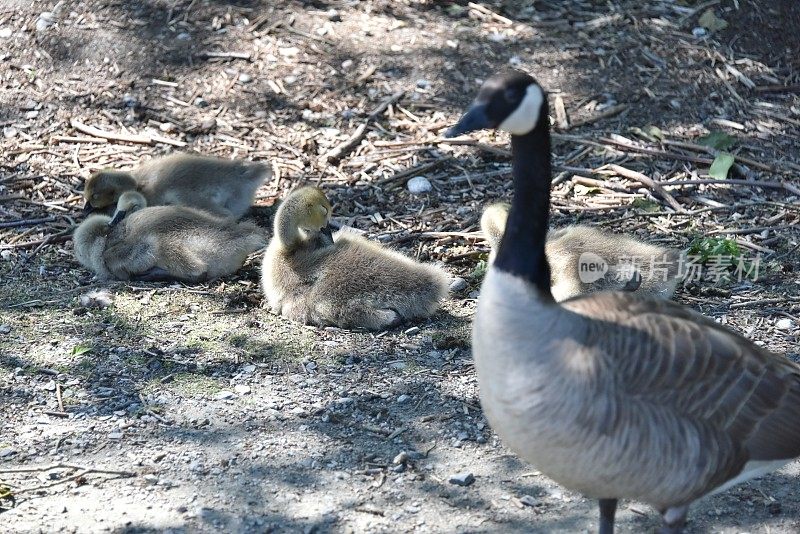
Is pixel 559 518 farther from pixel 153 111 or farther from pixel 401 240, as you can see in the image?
pixel 153 111

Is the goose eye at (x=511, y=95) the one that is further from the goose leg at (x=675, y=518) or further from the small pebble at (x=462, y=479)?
the small pebble at (x=462, y=479)

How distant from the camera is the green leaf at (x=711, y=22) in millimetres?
8531

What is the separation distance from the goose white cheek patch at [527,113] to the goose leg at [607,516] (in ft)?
4.47

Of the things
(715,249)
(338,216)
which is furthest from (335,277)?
(715,249)

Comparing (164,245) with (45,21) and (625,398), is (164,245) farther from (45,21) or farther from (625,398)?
(45,21)

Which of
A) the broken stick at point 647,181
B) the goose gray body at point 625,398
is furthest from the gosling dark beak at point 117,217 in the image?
the goose gray body at point 625,398

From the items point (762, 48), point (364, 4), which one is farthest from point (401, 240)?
point (762, 48)

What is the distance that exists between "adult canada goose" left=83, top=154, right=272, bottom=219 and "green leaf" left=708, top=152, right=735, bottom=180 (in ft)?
9.67

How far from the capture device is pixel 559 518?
13.0 feet

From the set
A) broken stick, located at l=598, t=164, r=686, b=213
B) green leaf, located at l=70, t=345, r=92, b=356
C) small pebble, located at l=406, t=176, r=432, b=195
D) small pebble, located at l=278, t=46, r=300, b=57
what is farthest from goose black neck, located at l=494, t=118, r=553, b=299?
small pebble, located at l=278, t=46, r=300, b=57

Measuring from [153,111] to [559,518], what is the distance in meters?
4.85

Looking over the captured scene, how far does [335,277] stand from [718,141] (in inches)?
128

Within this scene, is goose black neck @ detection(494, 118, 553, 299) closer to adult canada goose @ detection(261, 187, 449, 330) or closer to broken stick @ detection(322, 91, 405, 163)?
adult canada goose @ detection(261, 187, 449, 330)

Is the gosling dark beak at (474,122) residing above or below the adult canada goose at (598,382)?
above
